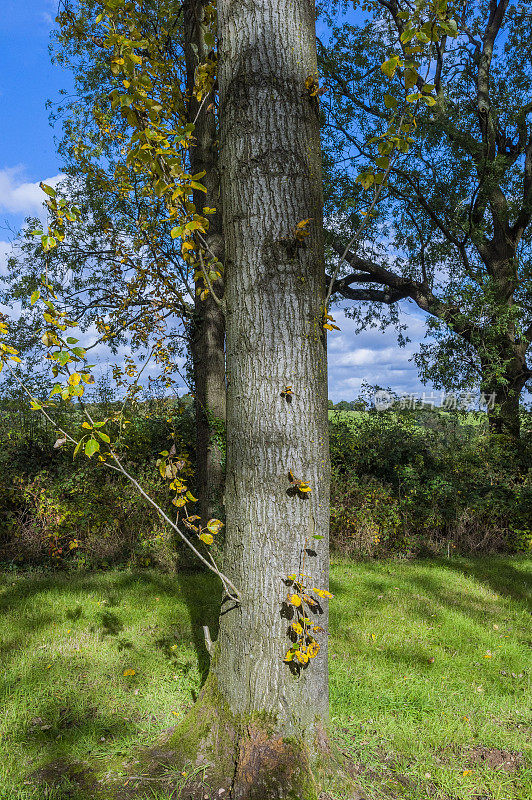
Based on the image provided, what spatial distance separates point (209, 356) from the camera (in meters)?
6.52

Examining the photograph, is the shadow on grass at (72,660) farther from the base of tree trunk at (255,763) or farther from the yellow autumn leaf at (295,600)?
the yellow autumn leaf at (295,600)

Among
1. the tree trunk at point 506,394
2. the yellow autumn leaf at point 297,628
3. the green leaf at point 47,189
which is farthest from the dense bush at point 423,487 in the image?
the green leaf at point 47,189

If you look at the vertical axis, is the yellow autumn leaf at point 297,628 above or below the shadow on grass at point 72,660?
above

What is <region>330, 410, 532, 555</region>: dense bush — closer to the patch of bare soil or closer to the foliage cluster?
the foliage cluster

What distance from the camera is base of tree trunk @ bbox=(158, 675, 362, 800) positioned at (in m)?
2.10

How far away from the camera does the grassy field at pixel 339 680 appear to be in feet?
8.53

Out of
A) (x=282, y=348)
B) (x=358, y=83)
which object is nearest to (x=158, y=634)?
(x=282, y=348)

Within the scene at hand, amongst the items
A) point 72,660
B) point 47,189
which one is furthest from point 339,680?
point 47,189

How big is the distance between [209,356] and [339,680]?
4165mm

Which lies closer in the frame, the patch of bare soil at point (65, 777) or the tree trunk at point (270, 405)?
the tree trunk at point (270, 405)

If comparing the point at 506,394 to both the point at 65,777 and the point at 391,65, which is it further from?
the point at 65,777

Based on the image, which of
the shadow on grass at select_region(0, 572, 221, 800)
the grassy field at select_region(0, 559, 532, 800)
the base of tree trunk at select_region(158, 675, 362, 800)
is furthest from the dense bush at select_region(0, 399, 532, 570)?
the base of tree trunk at select_region(158, 675, 362, 800)

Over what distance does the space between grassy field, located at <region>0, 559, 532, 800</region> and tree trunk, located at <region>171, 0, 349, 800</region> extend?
0.47 meters

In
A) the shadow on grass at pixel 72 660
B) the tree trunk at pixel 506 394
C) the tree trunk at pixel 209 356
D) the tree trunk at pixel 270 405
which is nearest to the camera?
the tree trunk at pixel 270 405
